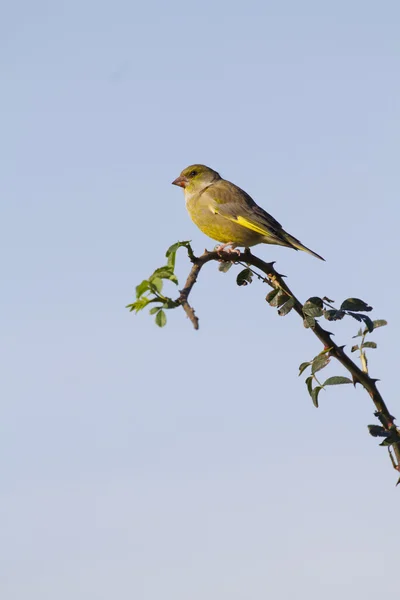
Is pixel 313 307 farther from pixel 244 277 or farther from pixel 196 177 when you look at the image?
pixel 196 177

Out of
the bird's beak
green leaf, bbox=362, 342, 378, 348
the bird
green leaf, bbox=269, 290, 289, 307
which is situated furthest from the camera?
the bird's beak

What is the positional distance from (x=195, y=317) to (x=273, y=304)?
1.25 m

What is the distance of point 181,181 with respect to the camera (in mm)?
10477

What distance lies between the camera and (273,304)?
3.32 metres

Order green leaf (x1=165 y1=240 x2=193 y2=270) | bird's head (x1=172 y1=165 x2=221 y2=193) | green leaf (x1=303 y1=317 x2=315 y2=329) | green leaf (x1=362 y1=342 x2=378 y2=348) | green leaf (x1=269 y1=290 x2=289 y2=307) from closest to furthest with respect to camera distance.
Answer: green leaf (x1=165 y1=240 x2=193 y2=270) → green leaf (x1=303 y1=317 x2=315 y2=329) → green leaf (x1=362 y1=342 x2=378 y2=348) → green leaf (x1=269 y1=290 x2=289 y2=307) → bird's head (x1=172 y1=165 x2=221 y2=193)

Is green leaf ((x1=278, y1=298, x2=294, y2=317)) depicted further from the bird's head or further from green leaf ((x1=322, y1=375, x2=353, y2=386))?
the bird's head

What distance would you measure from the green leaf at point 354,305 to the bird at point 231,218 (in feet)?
15.0

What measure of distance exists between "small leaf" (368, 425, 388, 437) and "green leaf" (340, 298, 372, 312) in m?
0.54

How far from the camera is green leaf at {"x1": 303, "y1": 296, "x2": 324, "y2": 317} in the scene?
10.2 ft

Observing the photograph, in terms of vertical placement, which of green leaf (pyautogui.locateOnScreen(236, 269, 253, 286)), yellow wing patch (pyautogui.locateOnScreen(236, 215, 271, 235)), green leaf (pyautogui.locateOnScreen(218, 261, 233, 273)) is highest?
yellow wing patch (pyautogui.locateOnScreen(236, 215, 271, 235))

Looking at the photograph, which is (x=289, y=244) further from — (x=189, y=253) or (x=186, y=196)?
(x=189, y=253)

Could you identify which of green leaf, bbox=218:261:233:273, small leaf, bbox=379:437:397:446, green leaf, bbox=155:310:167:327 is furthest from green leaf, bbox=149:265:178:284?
green leaf, bbox=218:261:233:273

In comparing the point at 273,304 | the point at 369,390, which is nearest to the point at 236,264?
the point at 273,304

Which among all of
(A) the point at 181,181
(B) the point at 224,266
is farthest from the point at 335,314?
(A) the point at 181,181
